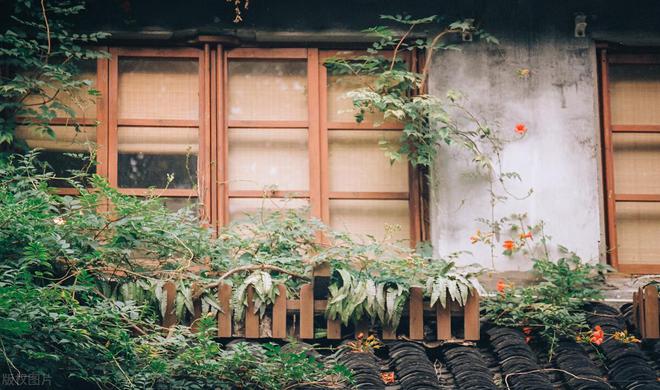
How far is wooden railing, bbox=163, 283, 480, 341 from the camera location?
26.0ft

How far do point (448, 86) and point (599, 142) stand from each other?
4.45 ft

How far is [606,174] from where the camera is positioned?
30.4ft

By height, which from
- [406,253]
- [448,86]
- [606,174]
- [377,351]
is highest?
[448,86]

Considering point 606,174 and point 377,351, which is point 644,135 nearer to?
point 606,174

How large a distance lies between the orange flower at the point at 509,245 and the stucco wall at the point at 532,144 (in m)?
0.10

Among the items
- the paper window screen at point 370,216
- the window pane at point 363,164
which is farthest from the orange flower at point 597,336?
the window pane at point 363,164

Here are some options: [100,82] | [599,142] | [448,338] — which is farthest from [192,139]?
[599,142]

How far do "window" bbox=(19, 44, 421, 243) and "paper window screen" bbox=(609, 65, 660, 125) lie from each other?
1.90m

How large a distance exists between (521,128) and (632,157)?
3.46ft

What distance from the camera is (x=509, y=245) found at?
29.2ft

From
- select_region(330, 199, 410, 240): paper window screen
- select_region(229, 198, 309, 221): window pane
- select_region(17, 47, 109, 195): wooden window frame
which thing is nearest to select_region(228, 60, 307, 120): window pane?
select_region(229, 198, 309, 221): window pane

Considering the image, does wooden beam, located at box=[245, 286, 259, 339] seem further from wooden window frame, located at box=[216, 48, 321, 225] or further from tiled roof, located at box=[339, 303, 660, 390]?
wooden window frame, located at box=[216, 48, 321, 225]

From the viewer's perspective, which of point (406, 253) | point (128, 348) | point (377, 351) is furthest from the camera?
point (406, 253)

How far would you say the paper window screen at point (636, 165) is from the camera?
934cm
